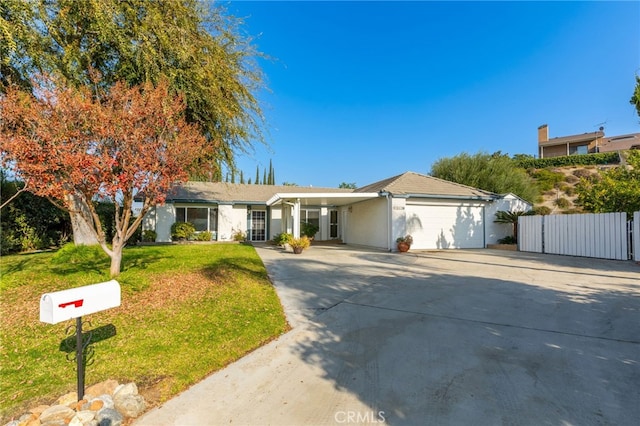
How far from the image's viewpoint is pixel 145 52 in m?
8.26

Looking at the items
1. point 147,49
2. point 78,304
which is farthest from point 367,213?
point 78,304

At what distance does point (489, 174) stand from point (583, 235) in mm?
13634

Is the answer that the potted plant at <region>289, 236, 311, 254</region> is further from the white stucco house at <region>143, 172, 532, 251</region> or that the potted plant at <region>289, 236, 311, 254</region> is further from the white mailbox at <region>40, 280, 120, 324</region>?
the white mailbox at <region>40, 280, 120, 324</region>

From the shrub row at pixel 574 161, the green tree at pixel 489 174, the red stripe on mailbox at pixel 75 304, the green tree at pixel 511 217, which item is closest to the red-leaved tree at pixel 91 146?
the red stripe on mailbox at pixel 75 304

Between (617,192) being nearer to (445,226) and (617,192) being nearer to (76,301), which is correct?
(445,226)

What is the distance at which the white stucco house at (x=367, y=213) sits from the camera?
15.2m

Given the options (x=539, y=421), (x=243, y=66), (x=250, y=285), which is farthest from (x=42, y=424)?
(x=243, y=66)

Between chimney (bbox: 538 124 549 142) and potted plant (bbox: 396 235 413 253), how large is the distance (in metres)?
40.8

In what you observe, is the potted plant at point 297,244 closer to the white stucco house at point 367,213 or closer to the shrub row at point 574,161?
the white stucco house at point 367,213

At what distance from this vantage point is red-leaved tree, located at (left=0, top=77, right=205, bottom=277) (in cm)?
481

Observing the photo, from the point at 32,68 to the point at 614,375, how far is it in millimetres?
12744

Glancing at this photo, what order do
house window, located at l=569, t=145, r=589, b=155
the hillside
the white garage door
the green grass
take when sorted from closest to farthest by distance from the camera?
the green grass, the white garage door, the hillside, house window, located at l=569, t=145, r=589, b=155

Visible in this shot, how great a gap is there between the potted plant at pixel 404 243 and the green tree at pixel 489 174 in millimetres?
13872

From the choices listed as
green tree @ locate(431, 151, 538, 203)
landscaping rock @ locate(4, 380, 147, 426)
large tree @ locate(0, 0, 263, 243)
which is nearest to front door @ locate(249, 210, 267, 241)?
large tree @ locate(0, 0, 263, 243)
